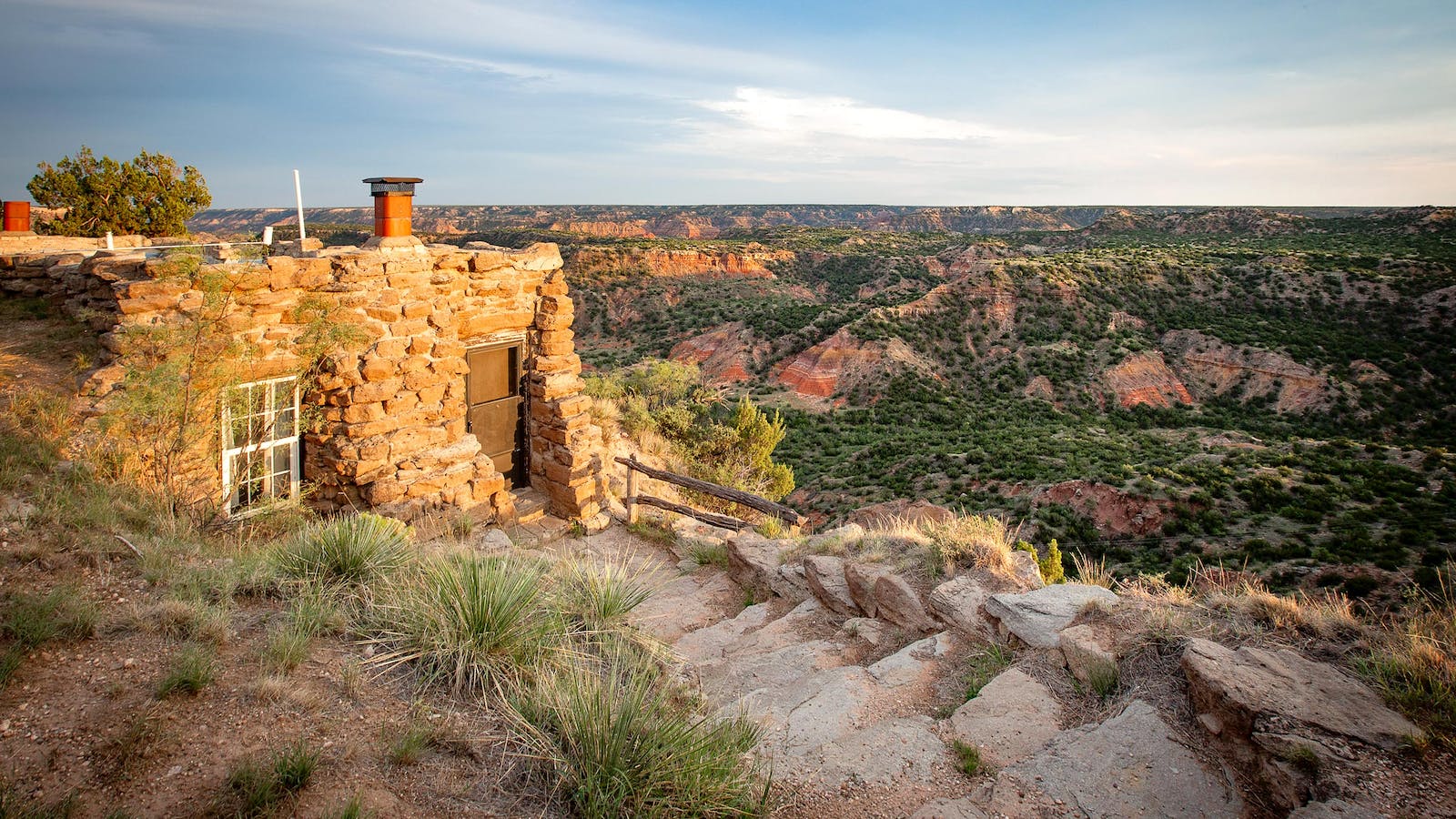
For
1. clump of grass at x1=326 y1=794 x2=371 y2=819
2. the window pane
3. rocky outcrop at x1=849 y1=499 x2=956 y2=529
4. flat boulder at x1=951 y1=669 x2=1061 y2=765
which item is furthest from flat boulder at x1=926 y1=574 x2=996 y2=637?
rocky outcrop at x1=849 y1=499 x2=956 y2=529

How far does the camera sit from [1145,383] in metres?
33.1

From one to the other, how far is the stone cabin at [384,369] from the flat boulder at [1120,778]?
7.02 m

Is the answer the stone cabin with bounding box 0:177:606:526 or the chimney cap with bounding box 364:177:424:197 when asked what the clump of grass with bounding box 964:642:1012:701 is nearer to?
the stone cabin with bounding box 0:177:606:526

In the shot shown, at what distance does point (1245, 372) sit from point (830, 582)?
119ft

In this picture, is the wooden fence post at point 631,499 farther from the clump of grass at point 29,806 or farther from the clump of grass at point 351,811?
the clump of grass at point 29,806

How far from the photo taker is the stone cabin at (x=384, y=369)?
6.71m

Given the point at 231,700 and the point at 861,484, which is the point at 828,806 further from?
the point at 861,484

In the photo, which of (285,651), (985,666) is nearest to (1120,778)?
(985,666)

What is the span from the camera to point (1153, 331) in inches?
1474

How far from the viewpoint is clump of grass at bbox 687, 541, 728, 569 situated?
27.2ft

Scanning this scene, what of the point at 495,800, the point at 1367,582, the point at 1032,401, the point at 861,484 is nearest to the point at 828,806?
the point at 495,800

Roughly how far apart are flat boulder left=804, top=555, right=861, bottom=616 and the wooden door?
5481mm

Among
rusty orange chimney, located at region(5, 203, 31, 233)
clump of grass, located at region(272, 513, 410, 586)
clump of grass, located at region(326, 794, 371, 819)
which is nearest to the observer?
clump of grass, located at region(326, 794, 371, 819)

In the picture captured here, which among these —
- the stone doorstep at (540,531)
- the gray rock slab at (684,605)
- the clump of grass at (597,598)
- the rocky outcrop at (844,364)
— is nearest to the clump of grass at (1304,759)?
the clump of grass at (597,598)
